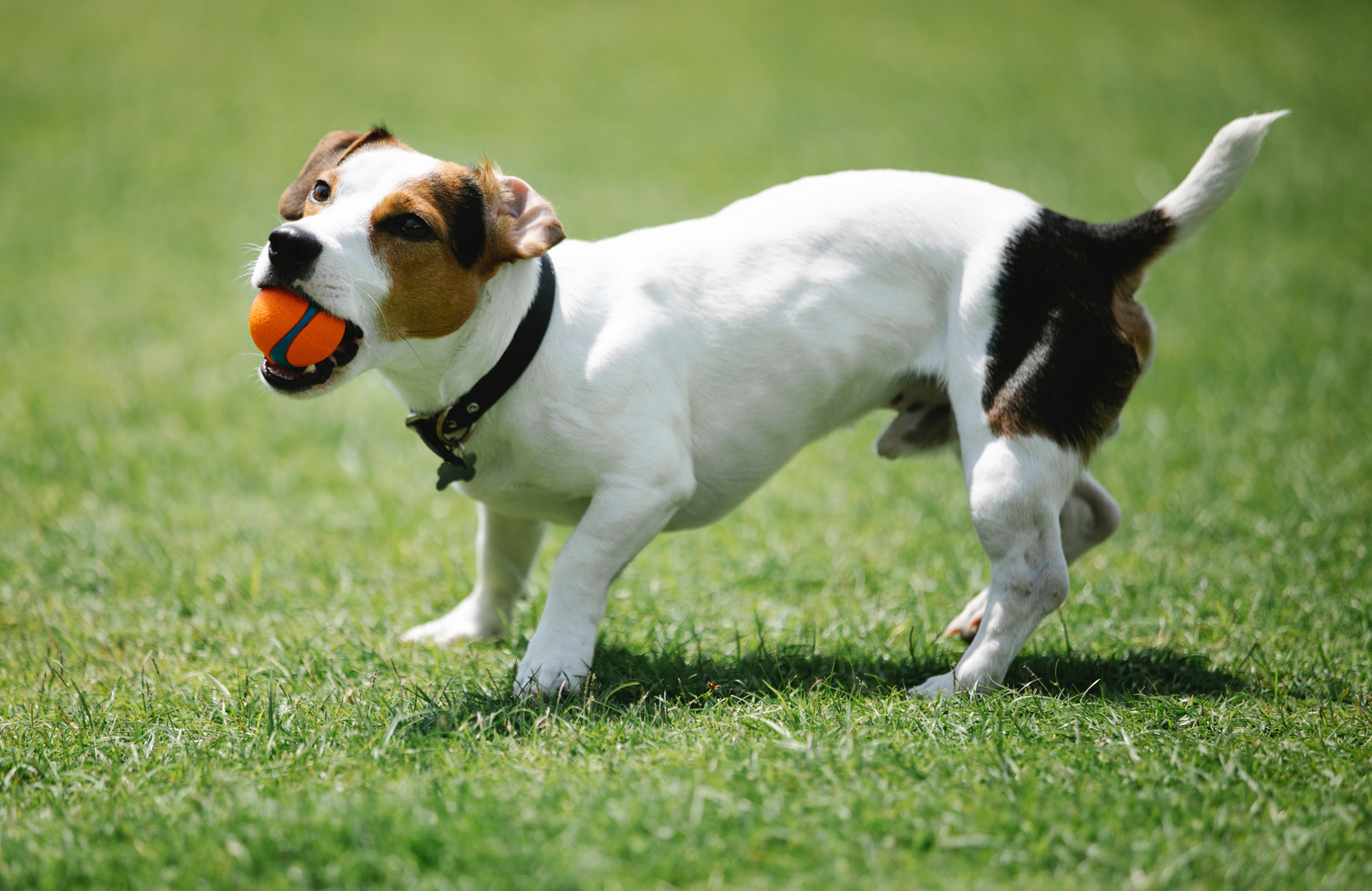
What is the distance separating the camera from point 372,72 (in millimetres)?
17406

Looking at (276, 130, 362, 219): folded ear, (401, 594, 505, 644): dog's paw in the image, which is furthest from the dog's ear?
(401, 594, 505, 644): dog's paw

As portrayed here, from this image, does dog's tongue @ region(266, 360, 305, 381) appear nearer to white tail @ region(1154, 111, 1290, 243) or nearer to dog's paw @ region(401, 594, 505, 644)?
dog's paw @ region(401, 594, 505, 644)

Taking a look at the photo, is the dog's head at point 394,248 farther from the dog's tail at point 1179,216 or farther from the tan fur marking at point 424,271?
the dog's tail at point 1179,216

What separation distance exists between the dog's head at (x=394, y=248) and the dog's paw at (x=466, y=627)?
1.24 metres

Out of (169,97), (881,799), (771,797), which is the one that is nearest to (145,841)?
(771,797)

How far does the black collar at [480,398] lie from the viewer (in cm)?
351

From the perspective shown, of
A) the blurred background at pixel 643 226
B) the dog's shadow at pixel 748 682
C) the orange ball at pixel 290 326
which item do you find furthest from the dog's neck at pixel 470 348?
the blurred background at pixel 643 226

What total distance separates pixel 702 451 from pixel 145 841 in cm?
191

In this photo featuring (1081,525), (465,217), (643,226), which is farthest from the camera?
(643,226)

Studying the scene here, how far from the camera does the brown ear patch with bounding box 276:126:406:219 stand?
143 inches

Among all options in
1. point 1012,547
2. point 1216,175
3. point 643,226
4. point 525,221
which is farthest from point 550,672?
point 643,226

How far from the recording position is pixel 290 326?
10.4ft

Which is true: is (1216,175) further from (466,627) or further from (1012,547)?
(466,627)

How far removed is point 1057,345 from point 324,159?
2.39m
